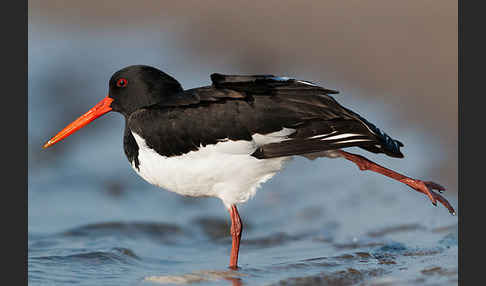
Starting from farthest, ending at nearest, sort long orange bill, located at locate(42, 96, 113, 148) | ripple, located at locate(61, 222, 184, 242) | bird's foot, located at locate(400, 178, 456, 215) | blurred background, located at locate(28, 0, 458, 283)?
blurred background, located at locate(28, 0, 458, 283) → ripple, located at locate(61, 222, 184, 242) → long orange bill, located at locate(42, 96, 113, 148) → bird's foot, located at locate(400, 178, 456, 215)

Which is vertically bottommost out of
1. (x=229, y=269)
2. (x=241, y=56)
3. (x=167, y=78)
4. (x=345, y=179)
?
(x=229, y=269)

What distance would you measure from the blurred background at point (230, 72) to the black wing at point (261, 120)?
60.5 inches

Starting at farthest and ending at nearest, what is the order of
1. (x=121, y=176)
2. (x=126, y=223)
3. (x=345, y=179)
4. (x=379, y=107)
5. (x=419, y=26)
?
(x=419, y=26), (x=379, y=107), (x=121, y=176), (x=345, y=179), (x=126, y=223)

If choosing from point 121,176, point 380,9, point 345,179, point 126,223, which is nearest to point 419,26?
point 380,9

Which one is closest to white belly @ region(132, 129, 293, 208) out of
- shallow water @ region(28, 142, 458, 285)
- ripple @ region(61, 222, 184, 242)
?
shallow water @ region(28, 142, 458, 285)

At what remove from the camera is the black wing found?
544cm

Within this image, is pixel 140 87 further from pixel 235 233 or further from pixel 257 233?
pixel 257 233

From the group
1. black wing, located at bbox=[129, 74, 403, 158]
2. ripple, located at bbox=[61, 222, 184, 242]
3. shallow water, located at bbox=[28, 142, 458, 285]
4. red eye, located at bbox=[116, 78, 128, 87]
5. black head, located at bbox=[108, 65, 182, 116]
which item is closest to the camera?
black wing, located at bbox=[129, 74, 403, 158]

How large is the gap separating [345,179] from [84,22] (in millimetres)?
8588

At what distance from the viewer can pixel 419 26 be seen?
12.4 m

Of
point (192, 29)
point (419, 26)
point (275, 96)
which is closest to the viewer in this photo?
point (275, 96)

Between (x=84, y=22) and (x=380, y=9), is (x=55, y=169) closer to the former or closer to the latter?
(x=84, y=22)

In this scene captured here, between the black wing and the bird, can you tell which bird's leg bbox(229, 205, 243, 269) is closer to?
the bird

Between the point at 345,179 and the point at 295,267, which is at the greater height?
the point at 345,179
